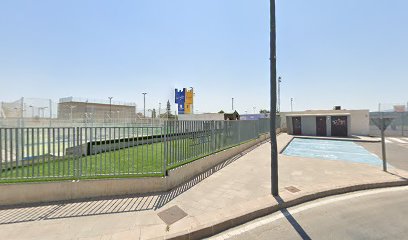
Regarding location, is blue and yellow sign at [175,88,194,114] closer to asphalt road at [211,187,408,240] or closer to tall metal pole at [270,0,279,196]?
tall metal pole at [270,0,279,196]

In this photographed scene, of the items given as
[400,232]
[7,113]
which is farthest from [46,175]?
[7,113]

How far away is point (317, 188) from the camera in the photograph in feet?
20.6

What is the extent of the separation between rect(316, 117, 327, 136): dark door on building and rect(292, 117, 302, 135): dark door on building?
6.74 ft

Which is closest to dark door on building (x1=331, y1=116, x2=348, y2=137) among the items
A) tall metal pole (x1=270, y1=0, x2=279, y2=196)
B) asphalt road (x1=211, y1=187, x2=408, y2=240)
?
asphalt road (x1=211, y1=187, x2=408, y2=240)

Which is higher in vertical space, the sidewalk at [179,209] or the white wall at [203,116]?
the white wall at [203,116]

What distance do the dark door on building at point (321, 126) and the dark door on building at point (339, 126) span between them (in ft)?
2.77

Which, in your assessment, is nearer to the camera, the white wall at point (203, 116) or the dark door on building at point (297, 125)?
the dark door on building at point (297, 125)

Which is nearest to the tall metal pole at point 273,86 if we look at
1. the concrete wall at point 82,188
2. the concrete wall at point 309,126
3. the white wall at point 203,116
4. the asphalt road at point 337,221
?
the asphalt road at point 337,221

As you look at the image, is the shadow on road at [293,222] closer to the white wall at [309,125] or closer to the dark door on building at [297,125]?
the white wall at [309,125]

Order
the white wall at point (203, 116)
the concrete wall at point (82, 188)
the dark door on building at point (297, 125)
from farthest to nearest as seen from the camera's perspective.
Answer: the white wall at point (203, 116) < the dark door on building at point (297, 125) < the concrete wall at point (82, 188)

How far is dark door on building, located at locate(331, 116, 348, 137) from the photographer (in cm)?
2431

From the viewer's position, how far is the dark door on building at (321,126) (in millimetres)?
25641

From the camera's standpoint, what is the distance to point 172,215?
466 cm

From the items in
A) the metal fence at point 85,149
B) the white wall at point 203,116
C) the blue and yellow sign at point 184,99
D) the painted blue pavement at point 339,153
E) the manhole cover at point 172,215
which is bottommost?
the painted blue pavement at point 339,153
